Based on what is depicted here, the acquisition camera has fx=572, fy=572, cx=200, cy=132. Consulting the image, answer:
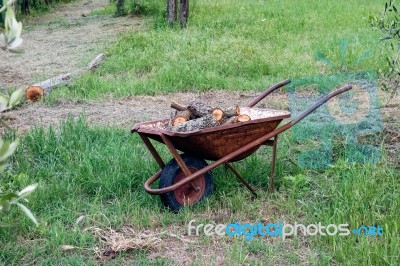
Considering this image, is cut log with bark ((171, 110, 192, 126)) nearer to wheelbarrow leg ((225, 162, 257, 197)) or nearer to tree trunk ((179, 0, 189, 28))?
wheelbarrow leg ((225, 162, 257, 197))

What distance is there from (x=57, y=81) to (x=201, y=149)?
5.03m

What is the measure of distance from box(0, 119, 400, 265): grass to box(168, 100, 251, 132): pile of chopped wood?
0.55 metres

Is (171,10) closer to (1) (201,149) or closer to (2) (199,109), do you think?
(2) (199,109)

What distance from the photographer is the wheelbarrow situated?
4070 millimetres

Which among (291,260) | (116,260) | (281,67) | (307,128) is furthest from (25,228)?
(281,67)

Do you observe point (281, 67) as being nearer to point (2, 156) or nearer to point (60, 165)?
point (60, 165)

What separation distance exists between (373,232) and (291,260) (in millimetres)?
606

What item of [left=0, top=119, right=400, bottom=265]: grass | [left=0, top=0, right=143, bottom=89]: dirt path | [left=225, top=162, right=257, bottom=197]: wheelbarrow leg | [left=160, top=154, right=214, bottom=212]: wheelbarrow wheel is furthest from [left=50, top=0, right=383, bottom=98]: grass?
[left=160, top=154, right=214, bottom=212]: wheelbarrow wheel

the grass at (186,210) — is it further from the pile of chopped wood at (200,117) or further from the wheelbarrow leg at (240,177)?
the pile of chopped wood at (200,117)

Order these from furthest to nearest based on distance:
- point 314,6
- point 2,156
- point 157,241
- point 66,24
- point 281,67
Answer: point 66,24 < point 314,6 < point 281,67 < point 157,241 < point 2,156

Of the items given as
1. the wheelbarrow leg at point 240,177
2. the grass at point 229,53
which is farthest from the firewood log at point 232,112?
the grass at point 229,53

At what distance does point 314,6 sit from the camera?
16016mm

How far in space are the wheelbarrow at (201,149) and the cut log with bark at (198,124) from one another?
100 millimetres

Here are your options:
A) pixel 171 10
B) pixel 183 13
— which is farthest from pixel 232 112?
pixel 171 10
